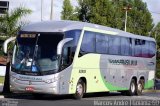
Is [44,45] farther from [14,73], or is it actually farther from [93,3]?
[93,3]

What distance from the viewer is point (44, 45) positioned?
2222 centimetres

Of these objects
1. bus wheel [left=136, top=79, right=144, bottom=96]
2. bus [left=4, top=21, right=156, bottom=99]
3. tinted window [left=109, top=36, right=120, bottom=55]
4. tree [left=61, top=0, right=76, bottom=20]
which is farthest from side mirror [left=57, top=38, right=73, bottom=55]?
→ tree [left=61, top=0, right=76, bottom=20]

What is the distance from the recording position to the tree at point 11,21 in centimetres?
2995

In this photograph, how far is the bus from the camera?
21906 mm

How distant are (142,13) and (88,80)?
48.7 meters

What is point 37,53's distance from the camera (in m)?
22.2

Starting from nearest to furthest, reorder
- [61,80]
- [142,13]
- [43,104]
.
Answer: [43,104] < [61,80] < [142,13]

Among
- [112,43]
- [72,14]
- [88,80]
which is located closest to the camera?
[88,80]

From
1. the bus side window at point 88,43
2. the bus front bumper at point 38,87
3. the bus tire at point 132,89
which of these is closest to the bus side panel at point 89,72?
the bus side window at point 88,43

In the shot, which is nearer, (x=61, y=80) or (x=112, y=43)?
(x=61, y=80)

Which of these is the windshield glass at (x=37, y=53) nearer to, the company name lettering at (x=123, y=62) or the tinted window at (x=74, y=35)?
the tinted window at (x=74, y=35)

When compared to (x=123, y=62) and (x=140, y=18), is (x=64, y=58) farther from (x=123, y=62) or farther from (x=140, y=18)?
(x=140, y=18)

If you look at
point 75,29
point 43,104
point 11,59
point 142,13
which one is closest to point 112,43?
point 75,29

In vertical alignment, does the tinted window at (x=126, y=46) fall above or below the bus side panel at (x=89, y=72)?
above
